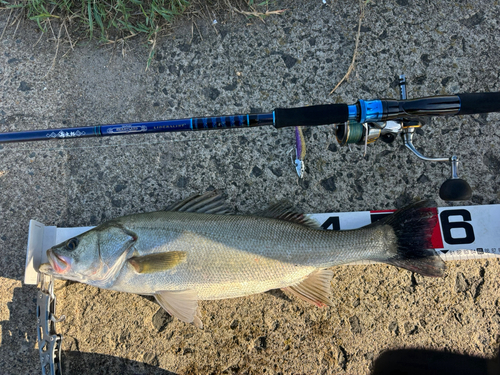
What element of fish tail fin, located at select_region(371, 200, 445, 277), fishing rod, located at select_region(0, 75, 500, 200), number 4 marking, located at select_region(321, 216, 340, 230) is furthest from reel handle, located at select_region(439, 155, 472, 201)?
number 4 marking, located at select_region(321, 216, 340, 230)

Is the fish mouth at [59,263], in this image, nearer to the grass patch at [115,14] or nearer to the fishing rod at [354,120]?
the fishing rod at [354,120]

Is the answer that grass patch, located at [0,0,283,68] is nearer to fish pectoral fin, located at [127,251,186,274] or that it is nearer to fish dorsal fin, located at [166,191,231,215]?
fish dorsal fin, located at [166,191,231,215]

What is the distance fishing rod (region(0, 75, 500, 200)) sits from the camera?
5.71 feet

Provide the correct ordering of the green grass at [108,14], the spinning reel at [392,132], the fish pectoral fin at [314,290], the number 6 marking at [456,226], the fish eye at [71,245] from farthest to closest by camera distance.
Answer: the green grass at [108,14]
the number 6 marking at [456,226]
the fish pectoral fin at [314,290]
the fish eye at [71,245]
the spinning reel at [392,132]

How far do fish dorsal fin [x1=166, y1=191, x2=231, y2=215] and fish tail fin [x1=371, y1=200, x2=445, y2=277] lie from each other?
3.44 ft

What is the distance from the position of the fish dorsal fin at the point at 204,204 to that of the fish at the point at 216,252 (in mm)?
69

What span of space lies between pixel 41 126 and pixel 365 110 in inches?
95.0

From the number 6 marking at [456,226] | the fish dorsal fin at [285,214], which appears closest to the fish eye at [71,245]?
the fish dorsal fin at [285,214]

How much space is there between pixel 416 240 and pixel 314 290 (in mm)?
729

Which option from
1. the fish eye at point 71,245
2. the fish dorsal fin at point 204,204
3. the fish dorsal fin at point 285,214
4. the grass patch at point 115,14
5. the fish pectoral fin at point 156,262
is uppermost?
the grass patch at point 115,14

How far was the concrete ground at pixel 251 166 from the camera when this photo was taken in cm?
234

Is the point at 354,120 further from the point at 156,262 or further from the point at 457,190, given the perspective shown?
the point at 156,262

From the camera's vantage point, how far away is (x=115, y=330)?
2340mm

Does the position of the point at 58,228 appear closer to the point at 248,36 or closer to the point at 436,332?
the point at 248,36
